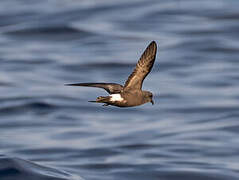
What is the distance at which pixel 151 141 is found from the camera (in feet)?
130

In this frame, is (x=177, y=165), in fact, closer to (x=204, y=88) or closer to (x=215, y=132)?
(x=215, y=132)

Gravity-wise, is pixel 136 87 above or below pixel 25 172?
below

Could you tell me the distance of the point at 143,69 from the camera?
50.1 feet

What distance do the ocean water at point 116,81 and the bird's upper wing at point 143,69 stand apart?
45.0 feet

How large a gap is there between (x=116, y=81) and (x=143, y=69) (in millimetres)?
30224

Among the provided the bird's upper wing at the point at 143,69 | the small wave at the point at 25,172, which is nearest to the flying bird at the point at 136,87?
the bird's upper wing at the point at 143,69

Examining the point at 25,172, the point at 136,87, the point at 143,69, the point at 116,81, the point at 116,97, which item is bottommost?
the point at 116,97

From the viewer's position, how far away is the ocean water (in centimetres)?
3572

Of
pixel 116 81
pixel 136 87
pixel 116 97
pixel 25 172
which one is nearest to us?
pixel 116 97

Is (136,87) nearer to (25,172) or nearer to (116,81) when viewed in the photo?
(25,172)

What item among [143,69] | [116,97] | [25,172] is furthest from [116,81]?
[116,97]

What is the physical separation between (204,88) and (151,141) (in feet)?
35.6

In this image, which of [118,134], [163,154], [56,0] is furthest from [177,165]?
[56,0]

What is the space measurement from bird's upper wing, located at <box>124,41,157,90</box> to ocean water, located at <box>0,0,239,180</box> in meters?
13.7
